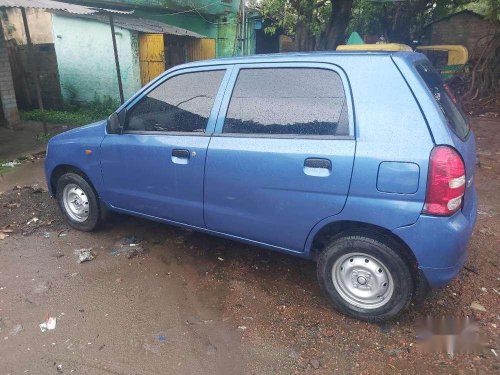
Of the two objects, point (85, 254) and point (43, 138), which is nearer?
point (85, 254)

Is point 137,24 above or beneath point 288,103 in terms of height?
above

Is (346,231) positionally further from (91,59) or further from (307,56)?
(91,59)

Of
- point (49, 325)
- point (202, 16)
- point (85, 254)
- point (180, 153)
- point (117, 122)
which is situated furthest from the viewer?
point (202, 16)

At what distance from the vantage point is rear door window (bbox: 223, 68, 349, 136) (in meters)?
2.67

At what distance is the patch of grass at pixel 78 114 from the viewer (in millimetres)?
10195

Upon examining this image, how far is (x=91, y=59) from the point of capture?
11555mm

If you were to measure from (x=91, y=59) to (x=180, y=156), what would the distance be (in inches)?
388

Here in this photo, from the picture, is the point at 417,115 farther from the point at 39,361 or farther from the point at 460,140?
the point at 39,361

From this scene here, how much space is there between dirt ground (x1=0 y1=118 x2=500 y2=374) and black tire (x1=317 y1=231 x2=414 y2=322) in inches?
4.6

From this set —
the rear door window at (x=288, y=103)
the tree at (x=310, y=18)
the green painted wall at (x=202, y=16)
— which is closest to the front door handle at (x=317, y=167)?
the rear door window at (x=288, y=103)

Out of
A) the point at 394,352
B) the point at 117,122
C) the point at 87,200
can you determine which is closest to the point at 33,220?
the point at 87,200

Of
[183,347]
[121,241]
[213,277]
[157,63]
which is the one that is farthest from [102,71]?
[183,347]

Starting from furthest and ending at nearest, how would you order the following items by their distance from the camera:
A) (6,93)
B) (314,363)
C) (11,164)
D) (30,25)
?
(30,25) → (6,93) → (11,164) → (314,363)

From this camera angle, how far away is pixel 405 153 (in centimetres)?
238
